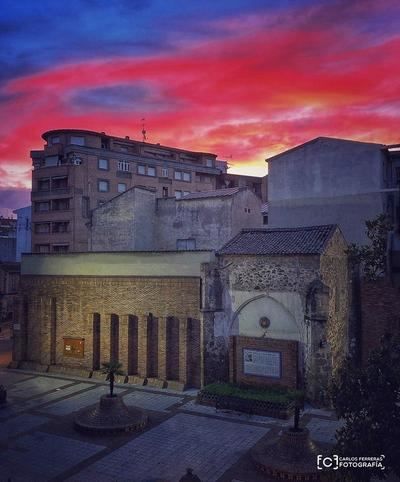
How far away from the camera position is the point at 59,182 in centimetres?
5972

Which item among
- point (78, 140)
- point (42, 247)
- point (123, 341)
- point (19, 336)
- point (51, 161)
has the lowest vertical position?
point (19, 336)

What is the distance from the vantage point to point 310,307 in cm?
2181

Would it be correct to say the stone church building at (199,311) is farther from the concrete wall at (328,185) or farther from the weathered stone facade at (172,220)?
the weathered stone facade at (172,220)

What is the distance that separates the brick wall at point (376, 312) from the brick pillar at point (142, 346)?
41.7ft

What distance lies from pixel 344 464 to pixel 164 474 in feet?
24.4

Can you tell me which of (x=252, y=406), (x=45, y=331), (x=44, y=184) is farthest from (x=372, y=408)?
(x=44, y=184)

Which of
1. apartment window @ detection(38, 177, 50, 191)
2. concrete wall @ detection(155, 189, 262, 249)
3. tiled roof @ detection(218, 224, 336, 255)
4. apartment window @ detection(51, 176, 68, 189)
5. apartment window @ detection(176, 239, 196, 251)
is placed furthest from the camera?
apartment window @ detection(38, 177, 50, 191)

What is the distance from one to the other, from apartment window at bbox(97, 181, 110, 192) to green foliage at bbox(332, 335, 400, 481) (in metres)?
51.7

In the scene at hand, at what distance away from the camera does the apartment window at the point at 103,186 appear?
2346 inches

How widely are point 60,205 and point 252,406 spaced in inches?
1768

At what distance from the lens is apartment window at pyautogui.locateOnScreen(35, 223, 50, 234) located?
60375mm

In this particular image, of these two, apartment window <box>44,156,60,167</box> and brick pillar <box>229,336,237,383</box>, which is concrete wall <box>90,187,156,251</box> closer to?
brick pillar <box>229,336,237,383</box>

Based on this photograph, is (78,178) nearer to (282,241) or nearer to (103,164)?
(103,164)

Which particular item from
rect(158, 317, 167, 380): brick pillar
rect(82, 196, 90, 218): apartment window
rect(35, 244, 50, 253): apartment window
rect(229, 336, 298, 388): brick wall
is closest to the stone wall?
rect(229, 336, 298, 388): brick wall
